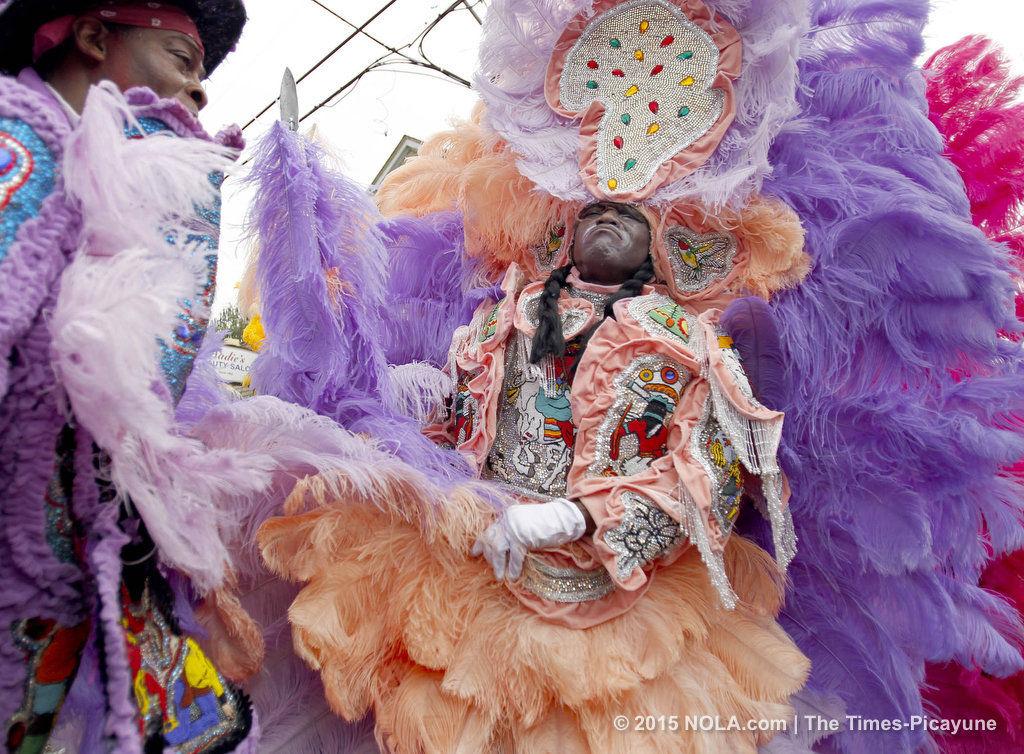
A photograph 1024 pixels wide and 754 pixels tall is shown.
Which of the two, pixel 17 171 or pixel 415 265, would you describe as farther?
pixel 415 265

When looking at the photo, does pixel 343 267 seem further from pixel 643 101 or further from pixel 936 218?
pixel 936 218

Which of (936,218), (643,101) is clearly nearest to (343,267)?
(643,101)

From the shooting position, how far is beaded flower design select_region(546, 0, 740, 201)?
1907 millimetres

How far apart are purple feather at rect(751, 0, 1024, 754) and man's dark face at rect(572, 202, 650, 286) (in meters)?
0.36

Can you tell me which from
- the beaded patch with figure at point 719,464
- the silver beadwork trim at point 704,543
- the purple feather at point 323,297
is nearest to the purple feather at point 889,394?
the beaded patch with figure at point 719,464

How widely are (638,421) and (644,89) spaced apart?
912 millimetres

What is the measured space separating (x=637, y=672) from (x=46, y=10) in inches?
56.8

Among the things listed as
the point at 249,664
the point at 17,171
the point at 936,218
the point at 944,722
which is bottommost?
the point at 944,722

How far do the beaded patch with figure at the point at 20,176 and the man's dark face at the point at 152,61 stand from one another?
0.26m

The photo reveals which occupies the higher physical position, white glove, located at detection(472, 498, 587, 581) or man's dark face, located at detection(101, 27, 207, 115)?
man's dark face, located at detection(101, 27, 207, 115)

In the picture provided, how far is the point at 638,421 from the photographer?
1.65 meters

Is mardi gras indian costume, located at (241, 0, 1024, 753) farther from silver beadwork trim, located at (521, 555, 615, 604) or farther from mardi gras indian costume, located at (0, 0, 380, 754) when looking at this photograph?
mardi gras indian costume, located at (0, 0, 380, 754)

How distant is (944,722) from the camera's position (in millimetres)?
1866

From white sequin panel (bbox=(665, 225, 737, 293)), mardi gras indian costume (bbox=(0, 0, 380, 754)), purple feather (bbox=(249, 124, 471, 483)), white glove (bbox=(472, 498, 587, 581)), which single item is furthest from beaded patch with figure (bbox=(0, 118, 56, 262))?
white sequin panel (bbox=(665, 225, 737, 293))
